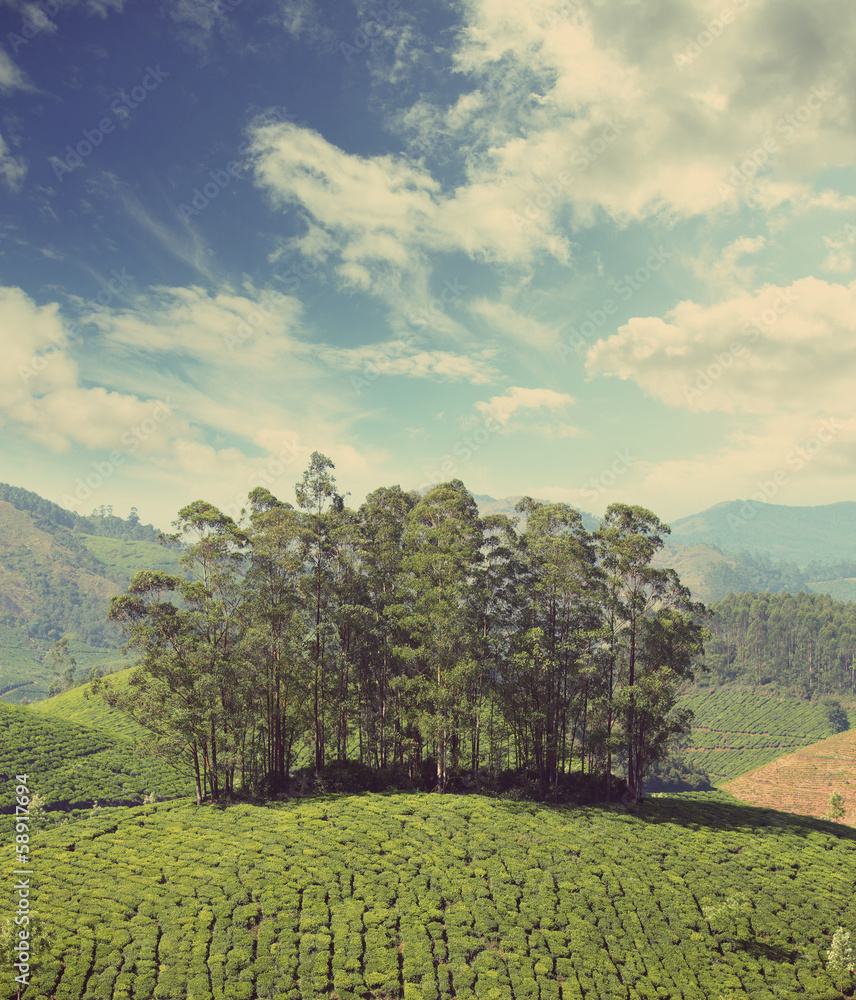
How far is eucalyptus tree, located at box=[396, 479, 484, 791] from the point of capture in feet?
115

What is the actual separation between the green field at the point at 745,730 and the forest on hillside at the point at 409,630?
91514 millimetres

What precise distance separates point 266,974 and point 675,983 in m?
16.8

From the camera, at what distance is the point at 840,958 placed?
22.3 metres

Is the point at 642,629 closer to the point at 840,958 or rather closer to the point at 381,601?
the point at 840,958

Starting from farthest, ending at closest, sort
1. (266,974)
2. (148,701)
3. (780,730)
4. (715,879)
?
1. (780,730)
2. (148,701)
3. (715,879)
4. (266,974)

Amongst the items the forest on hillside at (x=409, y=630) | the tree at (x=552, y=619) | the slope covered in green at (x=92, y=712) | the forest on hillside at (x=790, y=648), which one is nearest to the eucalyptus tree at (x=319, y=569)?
the forest on hillside at (x=409, y=630)

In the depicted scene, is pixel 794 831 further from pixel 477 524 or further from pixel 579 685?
pixel 477 524

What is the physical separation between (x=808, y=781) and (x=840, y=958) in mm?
90188

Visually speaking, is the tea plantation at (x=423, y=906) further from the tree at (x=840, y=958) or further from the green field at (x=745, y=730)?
the green field at (x=745, y=730)

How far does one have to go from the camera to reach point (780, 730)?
13200 centimetres

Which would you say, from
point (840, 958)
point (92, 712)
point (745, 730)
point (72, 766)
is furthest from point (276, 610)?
point (745, 730)

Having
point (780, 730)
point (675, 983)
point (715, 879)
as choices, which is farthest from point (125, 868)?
point (780, 730)

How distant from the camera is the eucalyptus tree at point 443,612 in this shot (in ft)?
115

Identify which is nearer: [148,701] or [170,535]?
[148,701]
